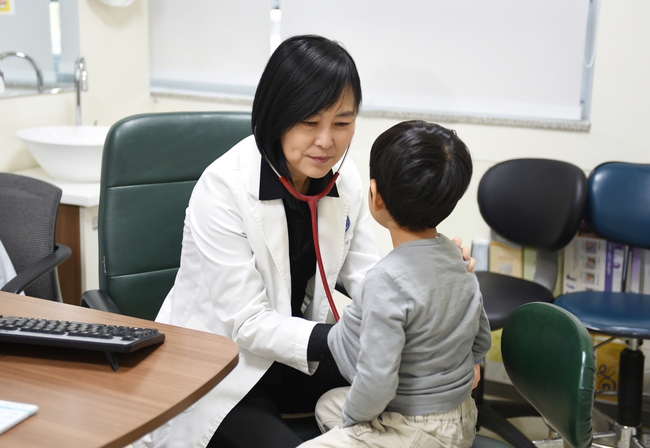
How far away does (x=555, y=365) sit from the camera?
1.06m

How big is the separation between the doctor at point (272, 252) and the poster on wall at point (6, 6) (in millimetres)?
1590

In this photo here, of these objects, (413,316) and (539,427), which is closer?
(413,316)

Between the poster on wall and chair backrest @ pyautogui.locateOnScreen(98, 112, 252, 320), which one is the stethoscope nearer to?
chair backrest @ pyautogui.locateOnScreen(98, 112, 252, 320)

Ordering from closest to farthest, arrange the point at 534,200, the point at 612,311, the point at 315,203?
1. the point at 315,203
2. the point at 612,311
3. the point at 534,200

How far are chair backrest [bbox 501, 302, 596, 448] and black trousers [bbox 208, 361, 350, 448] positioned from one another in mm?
398

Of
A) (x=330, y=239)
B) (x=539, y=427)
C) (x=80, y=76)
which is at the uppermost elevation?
(x=80, y=76)

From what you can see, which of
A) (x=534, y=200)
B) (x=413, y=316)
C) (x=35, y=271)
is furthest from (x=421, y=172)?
(x=534, y=200)

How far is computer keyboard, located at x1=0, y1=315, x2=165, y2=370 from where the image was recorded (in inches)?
38.2

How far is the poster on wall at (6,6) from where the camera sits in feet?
8.20

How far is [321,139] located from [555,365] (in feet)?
1.87

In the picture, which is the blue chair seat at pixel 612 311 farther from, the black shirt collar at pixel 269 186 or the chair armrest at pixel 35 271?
the chair armrest at pixel 35 271

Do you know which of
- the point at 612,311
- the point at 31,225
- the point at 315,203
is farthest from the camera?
the point at 612,311

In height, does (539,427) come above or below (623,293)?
below

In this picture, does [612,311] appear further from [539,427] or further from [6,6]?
[6,6]
